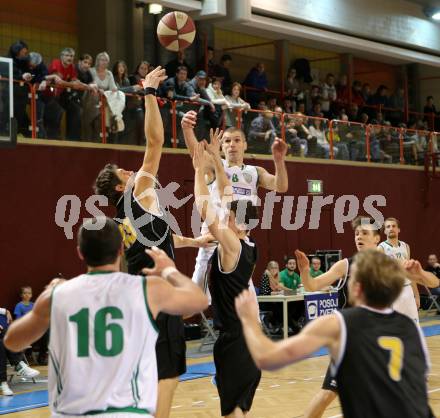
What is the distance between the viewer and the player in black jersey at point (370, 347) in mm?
3943

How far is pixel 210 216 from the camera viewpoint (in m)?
6.18

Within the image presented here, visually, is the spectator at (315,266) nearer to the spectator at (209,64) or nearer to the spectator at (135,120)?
the spectator at (135,120)

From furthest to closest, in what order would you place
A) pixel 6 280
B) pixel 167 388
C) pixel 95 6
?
1. pixel 95 6
2. pixel 6 280
3. pixel 167 388

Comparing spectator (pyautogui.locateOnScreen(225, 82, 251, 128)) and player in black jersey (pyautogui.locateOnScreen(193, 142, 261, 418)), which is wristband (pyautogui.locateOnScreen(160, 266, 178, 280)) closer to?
player in black jersey (pyautogui.locateOnScreen(193, 142, 261, 418))

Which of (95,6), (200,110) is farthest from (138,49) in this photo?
(200,110)

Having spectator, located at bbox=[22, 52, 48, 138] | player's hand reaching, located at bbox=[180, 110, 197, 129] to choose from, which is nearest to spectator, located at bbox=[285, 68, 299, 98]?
spectator, located at bbox=[22, 52, 48, 138]

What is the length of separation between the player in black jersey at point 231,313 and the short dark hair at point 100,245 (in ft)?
7.09

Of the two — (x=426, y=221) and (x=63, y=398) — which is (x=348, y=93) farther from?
(x=63, y=398)

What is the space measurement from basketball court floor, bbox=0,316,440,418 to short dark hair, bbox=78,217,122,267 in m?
4.77

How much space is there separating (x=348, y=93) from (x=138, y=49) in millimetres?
7494

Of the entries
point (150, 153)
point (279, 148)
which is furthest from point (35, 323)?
point (279, 148)

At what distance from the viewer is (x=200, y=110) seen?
1605 centimetres

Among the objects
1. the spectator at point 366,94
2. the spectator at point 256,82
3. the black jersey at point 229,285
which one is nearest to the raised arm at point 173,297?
the black jersey at point 229,285

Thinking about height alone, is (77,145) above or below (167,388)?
above
